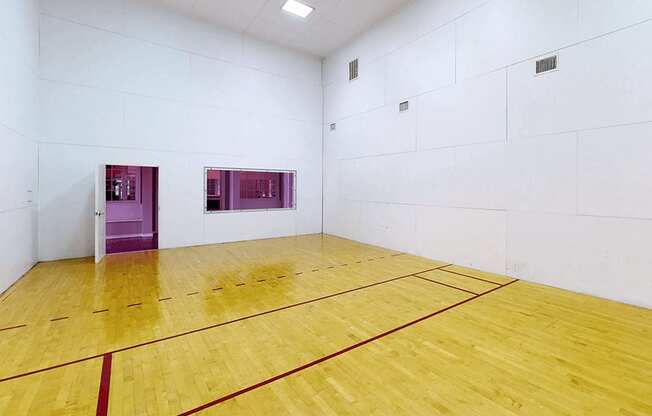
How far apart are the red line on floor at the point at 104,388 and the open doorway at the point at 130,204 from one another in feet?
20.5

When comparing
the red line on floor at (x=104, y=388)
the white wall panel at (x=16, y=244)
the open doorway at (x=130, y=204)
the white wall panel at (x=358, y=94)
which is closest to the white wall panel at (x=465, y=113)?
the white wall panel at (x=358, y=94)

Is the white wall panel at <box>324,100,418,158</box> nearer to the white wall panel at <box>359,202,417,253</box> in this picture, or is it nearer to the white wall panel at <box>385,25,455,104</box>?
the white wall panel at <box>385,25,455,104</box>

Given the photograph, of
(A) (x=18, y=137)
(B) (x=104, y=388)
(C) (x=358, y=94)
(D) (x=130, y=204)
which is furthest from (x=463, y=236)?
(D) (x=130, y=204)

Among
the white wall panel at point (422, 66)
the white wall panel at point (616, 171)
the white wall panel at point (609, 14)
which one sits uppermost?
the white wall panel at point (422, 66)

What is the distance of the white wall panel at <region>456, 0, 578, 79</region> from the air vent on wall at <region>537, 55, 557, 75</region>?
12 centimetres

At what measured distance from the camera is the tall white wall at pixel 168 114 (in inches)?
223

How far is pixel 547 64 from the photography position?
4.23 m

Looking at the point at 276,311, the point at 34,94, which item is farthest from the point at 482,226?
the point at 34,94

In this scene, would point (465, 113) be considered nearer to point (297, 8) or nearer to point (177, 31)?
point (297, 8)

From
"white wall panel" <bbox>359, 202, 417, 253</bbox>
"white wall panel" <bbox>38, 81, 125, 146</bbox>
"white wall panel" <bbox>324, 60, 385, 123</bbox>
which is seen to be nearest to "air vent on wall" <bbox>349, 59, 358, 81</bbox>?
"white wall panel" <bbox>324, 60, 385, 123</bbox>

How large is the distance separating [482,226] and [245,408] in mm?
4468

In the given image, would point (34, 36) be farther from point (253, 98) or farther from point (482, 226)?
point (482, 226)

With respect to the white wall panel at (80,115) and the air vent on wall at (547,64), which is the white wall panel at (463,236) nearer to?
the air vent on wall at (547,64)

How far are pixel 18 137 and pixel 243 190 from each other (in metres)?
7.26
